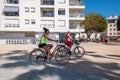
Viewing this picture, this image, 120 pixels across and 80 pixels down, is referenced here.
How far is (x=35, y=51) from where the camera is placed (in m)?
10.7

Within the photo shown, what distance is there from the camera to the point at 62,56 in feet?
36.1

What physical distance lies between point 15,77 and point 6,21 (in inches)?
1531

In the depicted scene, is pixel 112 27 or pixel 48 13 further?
pixel 112 27

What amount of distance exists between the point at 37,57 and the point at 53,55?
0.79m

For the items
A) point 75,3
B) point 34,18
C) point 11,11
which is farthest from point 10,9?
point 75,3

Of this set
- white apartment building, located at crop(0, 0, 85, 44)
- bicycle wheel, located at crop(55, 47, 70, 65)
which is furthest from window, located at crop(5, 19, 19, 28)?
bicycle wheel, located at crop(55, 47, 70, 65)

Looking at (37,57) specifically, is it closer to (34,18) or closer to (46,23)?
(34,18)

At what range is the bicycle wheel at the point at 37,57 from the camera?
1064 cm

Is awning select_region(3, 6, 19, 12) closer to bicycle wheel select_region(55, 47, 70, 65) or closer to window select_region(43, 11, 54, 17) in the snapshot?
window select_region(43, 11, 54, 17)

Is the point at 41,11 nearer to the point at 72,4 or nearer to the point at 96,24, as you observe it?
the point at 72,4

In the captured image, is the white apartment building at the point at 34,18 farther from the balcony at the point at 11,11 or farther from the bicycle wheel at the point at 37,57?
the bicycle wheel at the point at 37,57

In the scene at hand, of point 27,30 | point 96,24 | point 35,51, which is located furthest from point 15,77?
point 96,24

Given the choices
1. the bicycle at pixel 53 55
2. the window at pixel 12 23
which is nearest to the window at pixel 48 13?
the window at pixel 12 23

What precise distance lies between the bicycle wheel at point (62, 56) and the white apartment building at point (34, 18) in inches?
1325
